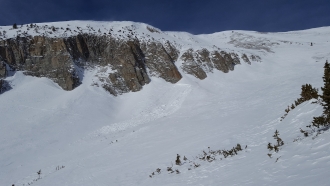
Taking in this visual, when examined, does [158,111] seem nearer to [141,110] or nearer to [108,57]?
[141,110]

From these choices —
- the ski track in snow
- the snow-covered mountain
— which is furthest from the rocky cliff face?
the ski track in snow

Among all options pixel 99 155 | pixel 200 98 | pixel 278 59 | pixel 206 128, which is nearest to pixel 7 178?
pixel 99 155

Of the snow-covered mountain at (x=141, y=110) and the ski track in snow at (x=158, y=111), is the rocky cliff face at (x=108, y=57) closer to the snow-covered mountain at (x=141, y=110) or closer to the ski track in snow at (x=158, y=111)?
the snow-covered mountain at (x=141, y=110)

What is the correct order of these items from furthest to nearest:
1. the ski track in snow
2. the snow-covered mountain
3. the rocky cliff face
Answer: the rocky cliff face → the ski track in snow → the snow-covered mountain

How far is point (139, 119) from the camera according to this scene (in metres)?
26.5

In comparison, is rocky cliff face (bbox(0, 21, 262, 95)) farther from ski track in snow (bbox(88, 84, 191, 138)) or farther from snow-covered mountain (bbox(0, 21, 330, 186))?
ski track in snow (bbox(88, 84, 191, 138))

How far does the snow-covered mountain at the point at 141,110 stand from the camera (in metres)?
7.87

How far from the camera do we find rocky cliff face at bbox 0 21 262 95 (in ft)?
106

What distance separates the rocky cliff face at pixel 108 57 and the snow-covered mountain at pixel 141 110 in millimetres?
178

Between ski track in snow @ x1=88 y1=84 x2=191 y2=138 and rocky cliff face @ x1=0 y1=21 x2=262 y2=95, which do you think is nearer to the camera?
ski track in snow @ x1=88 y1=84 x2=191 y2=138

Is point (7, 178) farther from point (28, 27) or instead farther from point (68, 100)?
point (28, 27)

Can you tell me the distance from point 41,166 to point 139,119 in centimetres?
1207

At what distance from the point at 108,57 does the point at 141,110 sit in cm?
1421

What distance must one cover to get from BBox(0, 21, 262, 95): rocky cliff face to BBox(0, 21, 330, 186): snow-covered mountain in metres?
0.18
